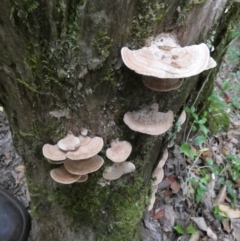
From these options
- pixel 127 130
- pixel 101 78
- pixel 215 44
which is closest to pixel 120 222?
pixel 127 130

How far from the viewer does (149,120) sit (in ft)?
5.53

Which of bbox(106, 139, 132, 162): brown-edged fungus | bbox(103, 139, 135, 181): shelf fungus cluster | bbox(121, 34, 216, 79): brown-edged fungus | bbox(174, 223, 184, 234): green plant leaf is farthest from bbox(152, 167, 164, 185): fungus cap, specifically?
bbox(121, 34, 216, 79): brown-edged fungus

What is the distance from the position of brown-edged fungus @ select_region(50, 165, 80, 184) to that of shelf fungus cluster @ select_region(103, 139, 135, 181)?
8.5 inches

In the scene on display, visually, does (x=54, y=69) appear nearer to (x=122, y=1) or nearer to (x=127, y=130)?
(x=122, y=1)

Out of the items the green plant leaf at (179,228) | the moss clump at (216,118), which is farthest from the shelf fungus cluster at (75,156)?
the moss clump at (216,118)

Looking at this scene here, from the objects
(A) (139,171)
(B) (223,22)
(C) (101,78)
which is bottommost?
(A) (139,171)

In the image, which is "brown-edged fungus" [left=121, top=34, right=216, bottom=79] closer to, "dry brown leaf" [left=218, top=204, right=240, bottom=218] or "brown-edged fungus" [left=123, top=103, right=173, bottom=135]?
"brown-edged fungus" [left=123, top=103, right=173, bottom=135]

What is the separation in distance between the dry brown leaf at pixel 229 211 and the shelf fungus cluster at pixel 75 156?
210 centimetres

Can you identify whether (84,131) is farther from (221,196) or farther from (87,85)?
(221,196)

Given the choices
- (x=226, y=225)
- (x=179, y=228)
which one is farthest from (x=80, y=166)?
(x=226, y=225)

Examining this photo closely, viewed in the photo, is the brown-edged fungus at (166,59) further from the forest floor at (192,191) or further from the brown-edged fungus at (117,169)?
the forest floor at (192,191)

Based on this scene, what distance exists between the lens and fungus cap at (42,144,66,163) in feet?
5.28

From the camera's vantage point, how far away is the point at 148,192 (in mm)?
2449

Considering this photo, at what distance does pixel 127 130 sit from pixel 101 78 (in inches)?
15.6
